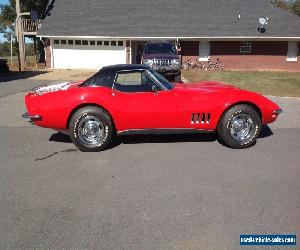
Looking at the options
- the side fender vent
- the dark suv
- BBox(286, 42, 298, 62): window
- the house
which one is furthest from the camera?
BBox(286, 42, 298, 62): window

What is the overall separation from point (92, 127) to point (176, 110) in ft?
4.83

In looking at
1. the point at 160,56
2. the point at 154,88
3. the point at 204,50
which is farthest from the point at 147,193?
the point at 204,50

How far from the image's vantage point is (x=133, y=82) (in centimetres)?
677

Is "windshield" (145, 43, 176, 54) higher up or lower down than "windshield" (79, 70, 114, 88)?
higher up

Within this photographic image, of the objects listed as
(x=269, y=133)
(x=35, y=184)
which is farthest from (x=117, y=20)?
(x=35, y=184)

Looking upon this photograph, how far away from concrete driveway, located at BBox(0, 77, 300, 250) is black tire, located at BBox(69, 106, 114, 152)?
0.22m

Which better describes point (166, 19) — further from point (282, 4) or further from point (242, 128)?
point (282, 4)

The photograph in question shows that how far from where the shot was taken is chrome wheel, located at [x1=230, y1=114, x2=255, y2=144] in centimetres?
650

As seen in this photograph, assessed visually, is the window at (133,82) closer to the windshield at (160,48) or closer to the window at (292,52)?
the windshield at (160,48)

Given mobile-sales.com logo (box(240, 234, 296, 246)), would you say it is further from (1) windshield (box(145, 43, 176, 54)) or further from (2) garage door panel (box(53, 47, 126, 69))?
(2) garage door panel (box(53, 47, 126, 69))

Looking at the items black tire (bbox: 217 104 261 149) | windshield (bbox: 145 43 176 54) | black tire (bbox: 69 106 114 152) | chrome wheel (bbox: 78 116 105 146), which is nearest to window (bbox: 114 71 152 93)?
black tire (bbox: 69 106 114 152)

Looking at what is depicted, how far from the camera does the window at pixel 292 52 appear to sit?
26797 millimetres

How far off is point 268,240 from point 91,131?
373cm

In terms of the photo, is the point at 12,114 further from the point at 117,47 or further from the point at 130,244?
the point at 117,47
